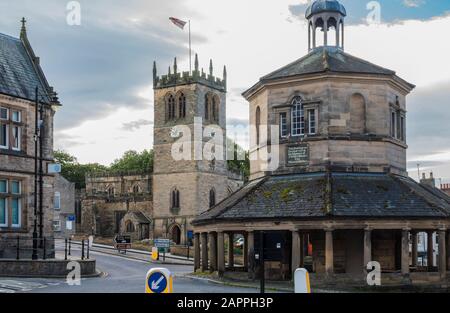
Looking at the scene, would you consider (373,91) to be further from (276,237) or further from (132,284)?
(276,237)

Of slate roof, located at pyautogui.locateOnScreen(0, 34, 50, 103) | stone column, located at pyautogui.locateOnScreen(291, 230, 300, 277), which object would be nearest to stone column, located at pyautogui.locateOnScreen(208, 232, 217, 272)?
stone column, located at pyautogui.locateOnScreen(291, 230, 300, 277)

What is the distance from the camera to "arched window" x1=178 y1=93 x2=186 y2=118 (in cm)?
9119

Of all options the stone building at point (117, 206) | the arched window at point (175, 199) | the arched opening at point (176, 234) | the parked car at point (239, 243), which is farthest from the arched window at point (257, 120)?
the stone building at point (117, 206)

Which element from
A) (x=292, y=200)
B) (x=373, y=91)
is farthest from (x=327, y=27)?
(x=292, y=200)

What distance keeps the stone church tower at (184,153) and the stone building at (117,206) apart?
311 centimetres

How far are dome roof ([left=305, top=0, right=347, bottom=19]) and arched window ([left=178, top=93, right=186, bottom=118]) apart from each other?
55590mm

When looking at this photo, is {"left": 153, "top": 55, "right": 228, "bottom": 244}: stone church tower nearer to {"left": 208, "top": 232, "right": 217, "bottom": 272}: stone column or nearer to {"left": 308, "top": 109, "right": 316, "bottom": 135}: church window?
{"left": 208, "top": 232, "right": 217, "bottom": 272}: stone column

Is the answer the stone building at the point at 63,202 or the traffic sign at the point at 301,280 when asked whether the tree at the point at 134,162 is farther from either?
the traffic sign at the point at 301,280

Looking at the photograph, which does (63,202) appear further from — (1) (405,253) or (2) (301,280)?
(2) (301,280)

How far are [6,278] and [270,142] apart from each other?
42.3 feet

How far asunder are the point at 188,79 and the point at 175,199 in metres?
14.7

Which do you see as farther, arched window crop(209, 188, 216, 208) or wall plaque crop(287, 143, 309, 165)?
arched window crop(209, 188, 216, 208)

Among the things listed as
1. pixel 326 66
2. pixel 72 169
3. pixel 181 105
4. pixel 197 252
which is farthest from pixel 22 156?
pixel 72 169
